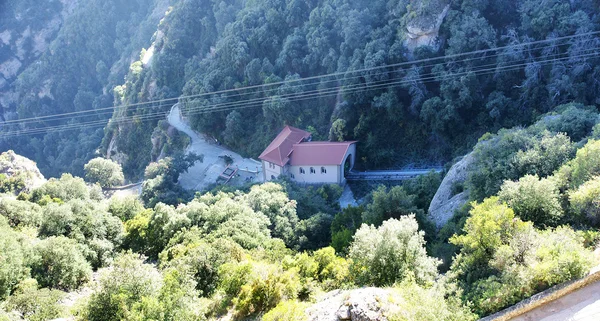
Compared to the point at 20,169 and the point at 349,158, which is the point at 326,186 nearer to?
the point at 349,158

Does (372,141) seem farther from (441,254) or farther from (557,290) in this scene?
(557,290)

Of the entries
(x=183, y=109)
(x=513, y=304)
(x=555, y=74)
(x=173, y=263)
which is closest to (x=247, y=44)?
(x=183, y=109)

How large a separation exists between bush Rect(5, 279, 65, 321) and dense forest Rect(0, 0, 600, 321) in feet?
0.38

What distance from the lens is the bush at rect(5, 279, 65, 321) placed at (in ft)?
68.9

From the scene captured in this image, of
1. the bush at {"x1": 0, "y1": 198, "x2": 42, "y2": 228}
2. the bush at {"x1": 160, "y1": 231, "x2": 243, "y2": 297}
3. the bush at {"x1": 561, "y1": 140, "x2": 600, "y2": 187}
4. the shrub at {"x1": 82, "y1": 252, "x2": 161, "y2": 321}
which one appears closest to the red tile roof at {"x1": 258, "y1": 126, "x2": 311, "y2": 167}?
the bush at {"x1": 0, "y1": 198, "x2": 42, "y2": 228}

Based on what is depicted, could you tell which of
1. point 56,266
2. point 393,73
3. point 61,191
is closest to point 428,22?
point 393,73

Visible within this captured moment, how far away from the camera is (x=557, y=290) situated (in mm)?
14938

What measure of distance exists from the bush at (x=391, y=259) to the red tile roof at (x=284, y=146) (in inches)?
1292

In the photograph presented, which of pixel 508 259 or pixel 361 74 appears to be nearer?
pixel 508 259

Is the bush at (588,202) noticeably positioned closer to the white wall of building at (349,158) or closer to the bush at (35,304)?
the bush at (35,304)

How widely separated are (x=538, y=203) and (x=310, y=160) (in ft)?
108

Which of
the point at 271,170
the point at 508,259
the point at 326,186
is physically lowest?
the point at 326,186

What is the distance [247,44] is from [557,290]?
6090 cm

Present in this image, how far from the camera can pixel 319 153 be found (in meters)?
52.3
